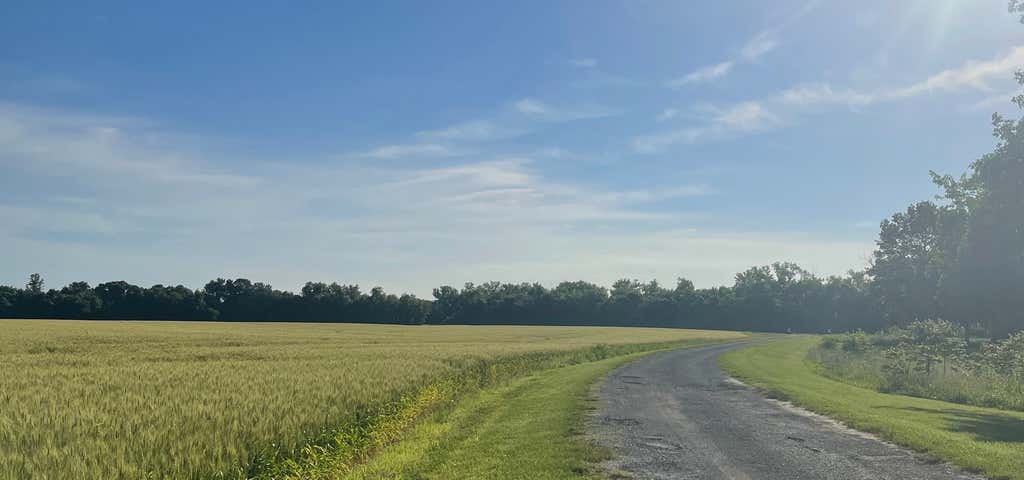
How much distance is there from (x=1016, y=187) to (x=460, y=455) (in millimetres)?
24381

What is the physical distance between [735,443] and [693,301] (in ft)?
518

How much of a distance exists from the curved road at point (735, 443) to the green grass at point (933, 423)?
1.80ft

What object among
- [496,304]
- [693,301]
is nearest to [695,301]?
[693,301]

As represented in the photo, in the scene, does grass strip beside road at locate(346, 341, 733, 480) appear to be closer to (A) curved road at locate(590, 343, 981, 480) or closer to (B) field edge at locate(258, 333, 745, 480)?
(B) field edge at locate(258, 333, 745, 480)

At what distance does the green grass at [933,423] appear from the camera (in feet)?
39.4

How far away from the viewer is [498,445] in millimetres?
13891

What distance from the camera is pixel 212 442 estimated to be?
959 cm

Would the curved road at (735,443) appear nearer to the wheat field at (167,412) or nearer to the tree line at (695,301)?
the wheat field at (167,412)

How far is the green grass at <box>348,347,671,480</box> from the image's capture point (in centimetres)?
1166

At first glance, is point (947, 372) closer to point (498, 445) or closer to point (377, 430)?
point (498, 445)

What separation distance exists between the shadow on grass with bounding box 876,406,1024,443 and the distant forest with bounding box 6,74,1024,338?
27.9m

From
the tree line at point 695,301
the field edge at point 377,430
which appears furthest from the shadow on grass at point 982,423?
the tree line at point 695,301

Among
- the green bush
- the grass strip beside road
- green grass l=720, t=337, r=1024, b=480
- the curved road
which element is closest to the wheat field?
the grass strip beside road

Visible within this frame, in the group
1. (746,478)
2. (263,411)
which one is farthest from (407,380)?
(746,478)
